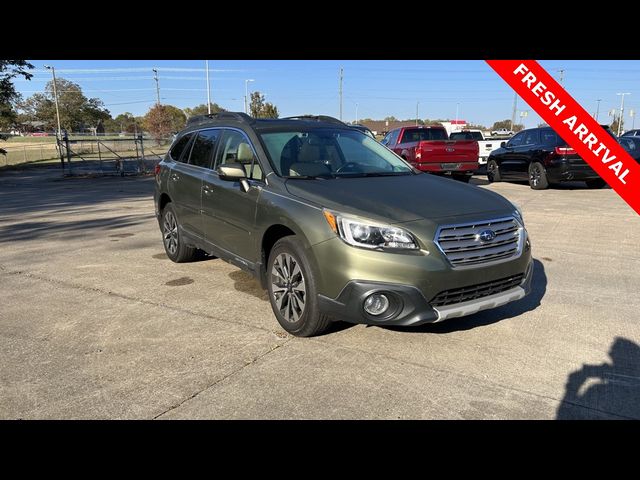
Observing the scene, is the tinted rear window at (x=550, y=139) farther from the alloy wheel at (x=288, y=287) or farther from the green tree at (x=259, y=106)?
the green tree at (x=259, y=106)

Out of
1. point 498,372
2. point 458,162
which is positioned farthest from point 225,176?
point 458,162

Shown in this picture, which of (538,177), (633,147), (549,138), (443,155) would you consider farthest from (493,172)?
(633,147)

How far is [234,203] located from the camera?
15.3 ft

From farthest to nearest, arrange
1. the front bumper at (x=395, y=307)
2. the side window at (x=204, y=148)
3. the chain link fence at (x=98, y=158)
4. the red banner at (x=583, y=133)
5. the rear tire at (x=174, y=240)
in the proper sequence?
the chain link fence at (x=98, y=158)
the rear tire at (x=174, y=240)
the side window at (x=204, y=148)
the front bumper at (x=395, y=307)
the red banner at (x=583, y=133)

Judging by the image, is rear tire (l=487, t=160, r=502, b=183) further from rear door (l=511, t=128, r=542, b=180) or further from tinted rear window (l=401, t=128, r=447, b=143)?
tinted rear window (l=401, t=128, r=447, b=143)

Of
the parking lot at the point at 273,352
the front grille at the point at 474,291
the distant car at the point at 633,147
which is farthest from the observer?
the distant car at the point at 633,147

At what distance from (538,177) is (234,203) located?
12.0 m

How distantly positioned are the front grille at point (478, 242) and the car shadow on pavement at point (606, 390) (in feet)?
3.22

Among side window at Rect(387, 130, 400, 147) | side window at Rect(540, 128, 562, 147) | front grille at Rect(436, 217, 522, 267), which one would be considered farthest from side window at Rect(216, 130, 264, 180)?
side window at Rect(540, 128, 562, 147)

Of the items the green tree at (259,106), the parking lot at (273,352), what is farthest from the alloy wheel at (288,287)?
the green tree at (259,106)

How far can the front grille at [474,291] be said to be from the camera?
3.44m

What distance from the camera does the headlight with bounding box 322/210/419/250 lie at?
134 inches

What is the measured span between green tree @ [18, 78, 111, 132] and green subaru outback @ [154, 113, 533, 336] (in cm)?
7474
